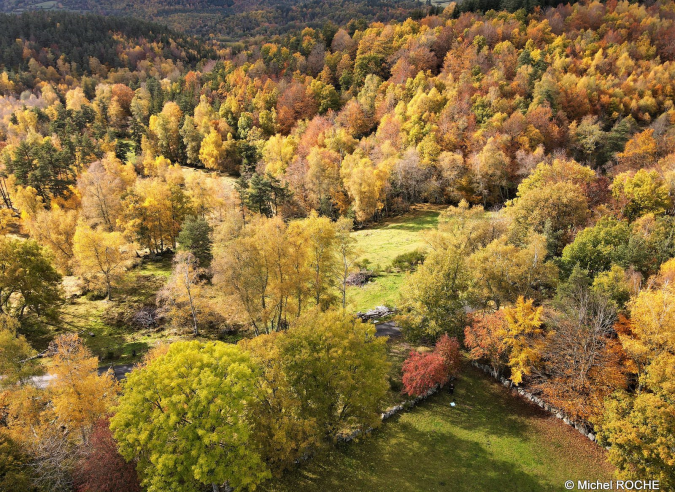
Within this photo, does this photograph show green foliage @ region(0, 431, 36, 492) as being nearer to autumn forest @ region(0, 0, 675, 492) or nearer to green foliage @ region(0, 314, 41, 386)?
autumn forest @ region(0, 0, 675, 492)

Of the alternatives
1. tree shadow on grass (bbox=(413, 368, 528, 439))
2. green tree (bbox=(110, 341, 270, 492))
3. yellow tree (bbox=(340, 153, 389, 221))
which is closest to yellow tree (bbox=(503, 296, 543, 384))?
tree shadow on grass (bbox=(413, 368, 528, 439))

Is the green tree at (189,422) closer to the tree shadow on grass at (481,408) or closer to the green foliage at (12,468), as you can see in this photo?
the green foliage at (12,468)

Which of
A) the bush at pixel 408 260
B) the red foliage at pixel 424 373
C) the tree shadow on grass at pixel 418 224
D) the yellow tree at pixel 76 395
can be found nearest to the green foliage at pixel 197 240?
the yellow tree at pixel 76 395

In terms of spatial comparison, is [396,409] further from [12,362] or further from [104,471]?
[12,362]

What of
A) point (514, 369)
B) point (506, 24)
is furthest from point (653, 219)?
point (506, 24)

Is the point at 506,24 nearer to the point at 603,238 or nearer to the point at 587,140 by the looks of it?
the point at 587,140

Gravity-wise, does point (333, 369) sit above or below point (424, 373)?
above

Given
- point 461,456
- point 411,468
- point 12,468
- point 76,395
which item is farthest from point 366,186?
point 12,468
